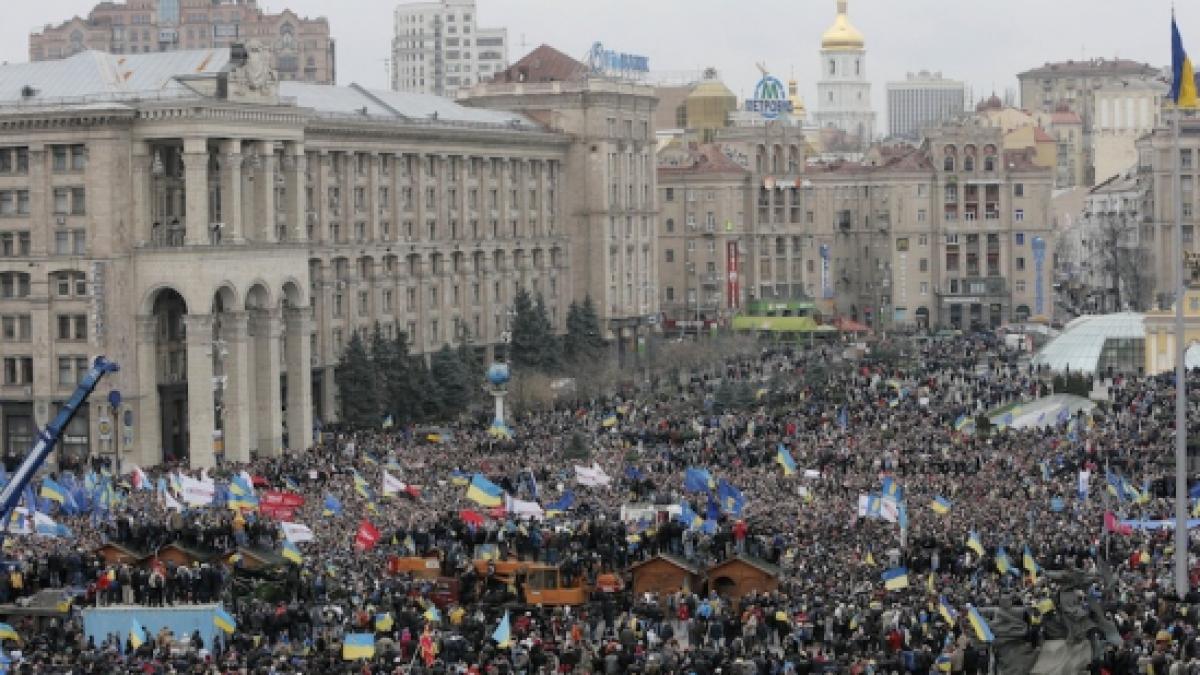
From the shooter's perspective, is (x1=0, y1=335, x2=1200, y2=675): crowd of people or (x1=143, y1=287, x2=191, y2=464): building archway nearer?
(x1=0, y1=335, x2=1200, y2=675): crowd of people

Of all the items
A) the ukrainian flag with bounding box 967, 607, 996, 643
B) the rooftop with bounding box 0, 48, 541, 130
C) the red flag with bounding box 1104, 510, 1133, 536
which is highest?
the rooftop with bounding box 0, 48, 541, 130

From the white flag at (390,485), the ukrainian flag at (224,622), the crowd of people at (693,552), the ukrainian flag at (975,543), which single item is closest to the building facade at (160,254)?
the crowd of people at (693,552)

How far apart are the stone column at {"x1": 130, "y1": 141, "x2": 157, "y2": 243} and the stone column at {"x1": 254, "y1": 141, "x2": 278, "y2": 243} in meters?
3.44

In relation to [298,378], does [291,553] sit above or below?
below

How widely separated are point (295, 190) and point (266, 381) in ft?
22.4

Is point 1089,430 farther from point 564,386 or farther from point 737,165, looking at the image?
point 737,165

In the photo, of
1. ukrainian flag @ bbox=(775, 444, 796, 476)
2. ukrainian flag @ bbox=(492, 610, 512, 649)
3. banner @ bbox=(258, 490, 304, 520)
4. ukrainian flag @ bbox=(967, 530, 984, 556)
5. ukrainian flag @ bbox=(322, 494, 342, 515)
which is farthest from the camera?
ukrainian flag @ bbox=(775, 444, 796, 476)

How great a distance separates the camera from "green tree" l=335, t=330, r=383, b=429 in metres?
86.1

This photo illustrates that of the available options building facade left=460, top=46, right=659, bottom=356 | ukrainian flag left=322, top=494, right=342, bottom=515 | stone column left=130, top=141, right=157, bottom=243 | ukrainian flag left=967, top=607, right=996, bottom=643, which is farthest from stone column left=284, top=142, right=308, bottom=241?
ukrainian flag left=967, top=607, right=996, bottom=643

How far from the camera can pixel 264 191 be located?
261 ft

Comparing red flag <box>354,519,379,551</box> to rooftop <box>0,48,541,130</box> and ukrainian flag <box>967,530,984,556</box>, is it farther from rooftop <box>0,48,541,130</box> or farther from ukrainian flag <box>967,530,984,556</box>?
rooftop <box>0,48,541,130</box>

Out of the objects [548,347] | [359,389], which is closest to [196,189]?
[359,389]

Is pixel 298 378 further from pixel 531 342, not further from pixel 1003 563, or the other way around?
pixel 1003 563

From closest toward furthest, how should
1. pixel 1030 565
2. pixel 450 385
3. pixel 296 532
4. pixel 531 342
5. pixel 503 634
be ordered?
pixel 503 634 < pixel 1030 565 < pixel 296 532 < pixel 450 385 < pixel 531 342
